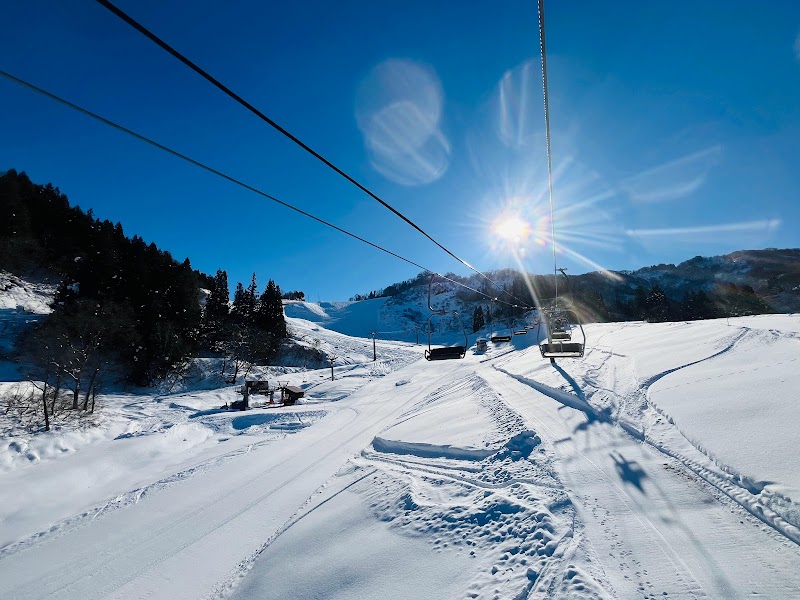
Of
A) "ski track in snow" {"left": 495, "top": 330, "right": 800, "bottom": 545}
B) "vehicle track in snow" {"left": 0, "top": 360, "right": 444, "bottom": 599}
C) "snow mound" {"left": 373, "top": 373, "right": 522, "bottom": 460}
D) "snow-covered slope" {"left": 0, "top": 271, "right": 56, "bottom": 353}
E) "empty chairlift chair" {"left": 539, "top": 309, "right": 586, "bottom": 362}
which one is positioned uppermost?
"snow-covered slope" {"left": 0, "top": 271, "right": 56, "bottom": 353}

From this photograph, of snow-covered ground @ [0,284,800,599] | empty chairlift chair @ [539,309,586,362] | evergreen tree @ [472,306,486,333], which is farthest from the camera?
evergreen tree @ [472,306,486,333]

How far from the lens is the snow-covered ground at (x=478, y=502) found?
16.0ft

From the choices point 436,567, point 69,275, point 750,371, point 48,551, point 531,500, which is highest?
point 69,275

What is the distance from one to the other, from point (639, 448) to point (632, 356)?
12424 millimetres

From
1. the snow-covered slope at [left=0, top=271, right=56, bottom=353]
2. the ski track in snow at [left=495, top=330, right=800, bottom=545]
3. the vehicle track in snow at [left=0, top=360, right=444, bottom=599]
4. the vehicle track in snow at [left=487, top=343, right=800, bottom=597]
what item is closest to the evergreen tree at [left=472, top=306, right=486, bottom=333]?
the ski track in snow at [left=495, top=330, right=800, bottom=545]

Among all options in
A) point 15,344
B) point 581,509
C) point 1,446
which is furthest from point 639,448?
point 15,344

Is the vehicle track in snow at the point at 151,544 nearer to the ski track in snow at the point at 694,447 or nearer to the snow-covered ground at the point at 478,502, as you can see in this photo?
the snow-covered ground at the point at 478,502

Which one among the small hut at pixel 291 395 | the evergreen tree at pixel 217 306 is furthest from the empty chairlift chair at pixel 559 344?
the evergreen tree at pixel 217 306

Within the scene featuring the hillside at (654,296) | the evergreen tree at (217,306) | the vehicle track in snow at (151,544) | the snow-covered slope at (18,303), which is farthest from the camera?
the hillside at (654,296)

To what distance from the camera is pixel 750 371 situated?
10.6 metres

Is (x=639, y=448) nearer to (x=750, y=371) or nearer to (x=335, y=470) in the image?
(x=750, y=371)

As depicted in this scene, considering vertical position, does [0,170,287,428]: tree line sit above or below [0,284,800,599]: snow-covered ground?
above

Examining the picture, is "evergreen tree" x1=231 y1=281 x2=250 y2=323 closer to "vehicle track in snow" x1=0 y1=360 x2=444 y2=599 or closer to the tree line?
the tree line

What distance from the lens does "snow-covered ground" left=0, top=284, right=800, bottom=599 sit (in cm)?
486
